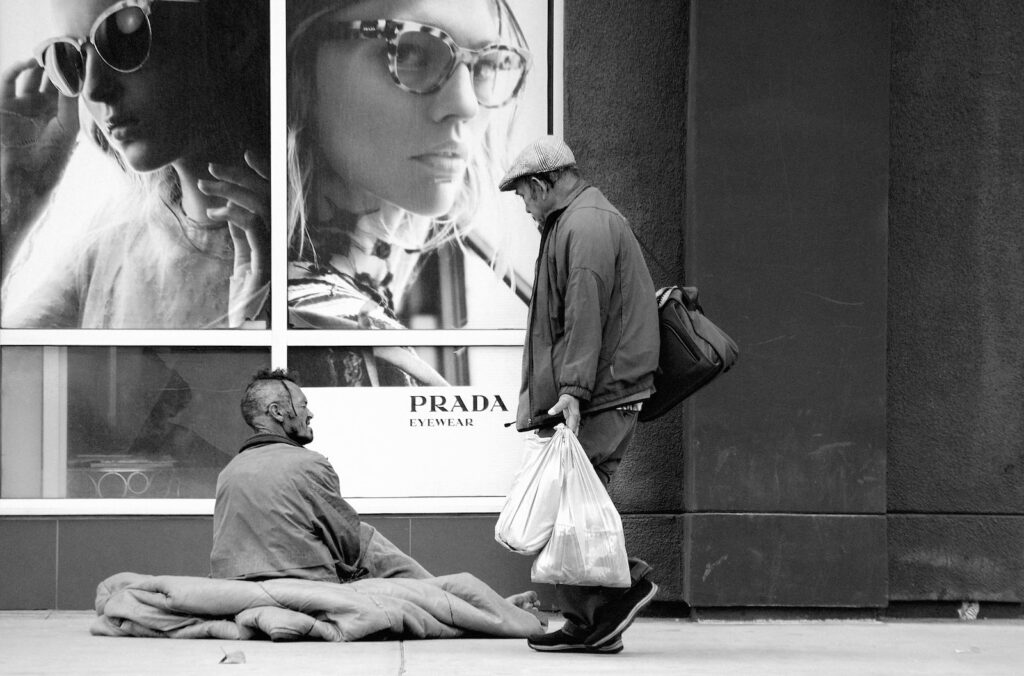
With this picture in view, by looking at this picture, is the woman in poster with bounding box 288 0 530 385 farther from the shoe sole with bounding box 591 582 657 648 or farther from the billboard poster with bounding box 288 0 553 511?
the shoe sole with bounding box 591 582 657 648

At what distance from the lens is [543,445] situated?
5.77 metres

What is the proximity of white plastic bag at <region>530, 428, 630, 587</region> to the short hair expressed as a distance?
152cm

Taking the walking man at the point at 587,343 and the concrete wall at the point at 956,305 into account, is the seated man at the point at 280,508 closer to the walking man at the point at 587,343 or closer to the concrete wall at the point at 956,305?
the walking man at the point at 587,343

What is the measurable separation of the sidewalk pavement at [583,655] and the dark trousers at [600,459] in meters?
0.19

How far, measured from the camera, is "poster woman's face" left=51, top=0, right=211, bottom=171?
7484 mm

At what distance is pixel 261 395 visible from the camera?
661 cm

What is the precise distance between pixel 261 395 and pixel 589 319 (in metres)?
1.65

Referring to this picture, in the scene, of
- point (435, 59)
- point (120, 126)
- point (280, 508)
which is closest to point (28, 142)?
point (120, 126)

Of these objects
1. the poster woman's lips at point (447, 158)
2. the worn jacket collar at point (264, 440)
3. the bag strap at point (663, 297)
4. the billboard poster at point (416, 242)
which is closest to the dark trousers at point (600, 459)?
the bag strap at point (663, 297)

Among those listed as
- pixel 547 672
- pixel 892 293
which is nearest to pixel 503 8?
pixel 892 293

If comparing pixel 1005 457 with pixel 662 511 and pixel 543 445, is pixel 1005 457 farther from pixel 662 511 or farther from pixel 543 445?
pixel 543 445

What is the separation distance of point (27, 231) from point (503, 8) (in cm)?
254

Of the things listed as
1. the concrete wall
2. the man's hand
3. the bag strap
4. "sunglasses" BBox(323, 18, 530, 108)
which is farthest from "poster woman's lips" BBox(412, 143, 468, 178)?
the man's hand

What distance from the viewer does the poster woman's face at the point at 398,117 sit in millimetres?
7551
